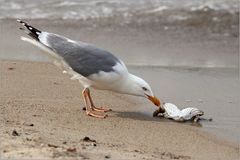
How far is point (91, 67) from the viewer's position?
6.09 metres

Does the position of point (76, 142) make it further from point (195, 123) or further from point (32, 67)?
point (32, 67)

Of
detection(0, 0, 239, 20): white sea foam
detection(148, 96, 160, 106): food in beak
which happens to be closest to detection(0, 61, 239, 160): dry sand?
detection(148, 96, 160, 106): food in beak

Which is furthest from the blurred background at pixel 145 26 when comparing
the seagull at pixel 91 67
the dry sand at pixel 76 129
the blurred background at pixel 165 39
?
the seagull at pixel 91 67

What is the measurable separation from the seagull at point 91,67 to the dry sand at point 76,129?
0.22 metres

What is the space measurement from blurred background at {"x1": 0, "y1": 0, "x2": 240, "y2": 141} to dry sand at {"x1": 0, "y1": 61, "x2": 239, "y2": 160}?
14.8 inches

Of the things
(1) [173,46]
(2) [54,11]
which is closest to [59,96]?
(1) [173,46]

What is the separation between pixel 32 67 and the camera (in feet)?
25.4

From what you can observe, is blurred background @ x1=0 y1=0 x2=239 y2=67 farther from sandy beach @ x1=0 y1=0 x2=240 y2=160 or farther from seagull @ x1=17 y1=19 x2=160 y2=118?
seagull @ x1=17 y1=19 x2=160 y2=118

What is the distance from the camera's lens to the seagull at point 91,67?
6074 millimetres

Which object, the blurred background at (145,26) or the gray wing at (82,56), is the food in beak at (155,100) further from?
the blurred background at (145,26)

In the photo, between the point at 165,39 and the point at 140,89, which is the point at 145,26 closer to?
the point at 165,39

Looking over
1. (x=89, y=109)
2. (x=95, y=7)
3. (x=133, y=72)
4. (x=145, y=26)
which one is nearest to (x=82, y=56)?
(x=89, y=109)

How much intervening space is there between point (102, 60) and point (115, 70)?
158mm

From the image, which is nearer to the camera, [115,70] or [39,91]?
[115,70]
